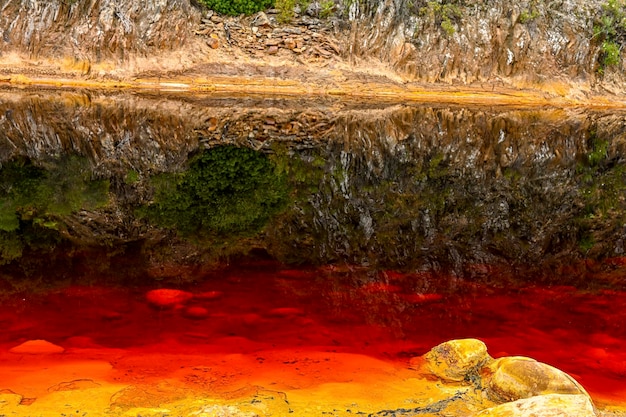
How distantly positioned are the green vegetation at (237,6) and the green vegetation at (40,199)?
18340 millimetres

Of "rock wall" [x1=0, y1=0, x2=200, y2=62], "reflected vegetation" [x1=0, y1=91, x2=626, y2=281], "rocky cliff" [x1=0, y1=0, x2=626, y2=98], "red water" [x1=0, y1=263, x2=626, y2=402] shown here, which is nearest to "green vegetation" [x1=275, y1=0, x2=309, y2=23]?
"rocky cliff" [x1=0, y1=0, x2=626, y2=98]

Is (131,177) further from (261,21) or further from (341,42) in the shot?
(341,42)

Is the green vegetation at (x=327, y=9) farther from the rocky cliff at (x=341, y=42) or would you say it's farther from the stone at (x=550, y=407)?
the stone at (x=550, y=407)

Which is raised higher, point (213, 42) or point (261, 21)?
point (261, 21)

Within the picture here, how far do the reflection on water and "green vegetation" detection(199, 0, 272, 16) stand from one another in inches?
560

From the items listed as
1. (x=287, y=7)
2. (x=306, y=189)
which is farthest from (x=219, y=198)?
(x=287, y=7)

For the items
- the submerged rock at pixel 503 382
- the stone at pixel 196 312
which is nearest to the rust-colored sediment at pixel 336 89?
the stone at pixel 196 312

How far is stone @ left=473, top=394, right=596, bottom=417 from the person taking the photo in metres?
4.02

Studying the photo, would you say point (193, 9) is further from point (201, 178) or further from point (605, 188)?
point (605, 188)

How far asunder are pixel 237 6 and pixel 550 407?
26705 mm

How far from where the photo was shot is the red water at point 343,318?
6031mm

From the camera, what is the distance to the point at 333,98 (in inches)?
1038

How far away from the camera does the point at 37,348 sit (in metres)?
5.64

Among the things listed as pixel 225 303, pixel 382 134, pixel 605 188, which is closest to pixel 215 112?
pixel 382 134
